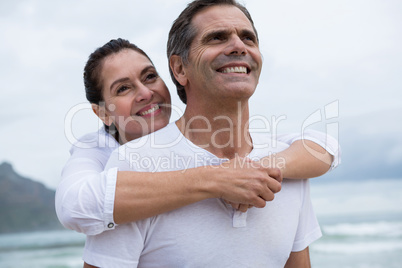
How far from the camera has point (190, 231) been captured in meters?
1.79

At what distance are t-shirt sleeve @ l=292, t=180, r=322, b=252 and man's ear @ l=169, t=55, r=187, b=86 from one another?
781 millimetres

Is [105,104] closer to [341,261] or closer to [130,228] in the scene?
[130,228]

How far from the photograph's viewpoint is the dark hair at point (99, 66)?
2504 mm

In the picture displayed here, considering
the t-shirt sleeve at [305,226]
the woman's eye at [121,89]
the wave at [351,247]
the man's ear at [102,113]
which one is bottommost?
the wave at [351,247]

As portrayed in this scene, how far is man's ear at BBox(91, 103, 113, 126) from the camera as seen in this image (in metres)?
2.54

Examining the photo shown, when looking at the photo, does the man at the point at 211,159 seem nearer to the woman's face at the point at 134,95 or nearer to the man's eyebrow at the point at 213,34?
the man's eyebrow at the point at 213,34

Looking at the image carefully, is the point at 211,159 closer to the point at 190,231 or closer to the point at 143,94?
the point at 190,231

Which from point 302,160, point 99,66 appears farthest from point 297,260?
point 99,66

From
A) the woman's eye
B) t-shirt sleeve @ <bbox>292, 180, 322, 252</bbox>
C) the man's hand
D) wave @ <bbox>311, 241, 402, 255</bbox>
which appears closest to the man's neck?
the man's hand

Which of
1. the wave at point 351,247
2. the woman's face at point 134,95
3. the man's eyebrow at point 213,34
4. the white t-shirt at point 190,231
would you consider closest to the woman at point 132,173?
the woman's face at point 134,95

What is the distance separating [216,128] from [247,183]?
16.3 inches

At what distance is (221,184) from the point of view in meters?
1.67

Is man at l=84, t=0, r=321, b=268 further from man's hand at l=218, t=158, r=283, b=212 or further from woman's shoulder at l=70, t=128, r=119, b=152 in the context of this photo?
woman's shoulder at l=70, t=128, r=119, b=152

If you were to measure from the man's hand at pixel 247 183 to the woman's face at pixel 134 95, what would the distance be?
722mm
